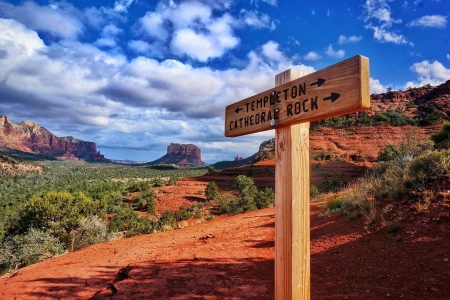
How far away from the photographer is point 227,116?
260 cm

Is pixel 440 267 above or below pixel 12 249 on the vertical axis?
above

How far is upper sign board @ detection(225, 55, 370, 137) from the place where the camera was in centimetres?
155

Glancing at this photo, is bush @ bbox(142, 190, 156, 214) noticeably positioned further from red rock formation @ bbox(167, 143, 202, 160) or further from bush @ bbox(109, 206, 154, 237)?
red rock formation @ bbox(167, 143, 202, 160)

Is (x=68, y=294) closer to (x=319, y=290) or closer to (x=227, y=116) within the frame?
(x=319, y=290)

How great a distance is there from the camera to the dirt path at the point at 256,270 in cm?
395

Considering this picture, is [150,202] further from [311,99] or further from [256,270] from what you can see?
[311,99]

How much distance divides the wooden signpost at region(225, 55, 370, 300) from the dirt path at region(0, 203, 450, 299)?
2409 mm

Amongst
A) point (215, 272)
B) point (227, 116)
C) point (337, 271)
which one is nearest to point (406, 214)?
point (337, 271)

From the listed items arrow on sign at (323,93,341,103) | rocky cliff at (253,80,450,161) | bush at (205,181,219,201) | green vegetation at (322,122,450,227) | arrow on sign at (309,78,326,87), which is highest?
rocky cliff at (253,80,450,161)

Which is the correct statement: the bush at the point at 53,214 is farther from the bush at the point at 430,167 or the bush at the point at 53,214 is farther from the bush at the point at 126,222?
the bush at the point at 430,167

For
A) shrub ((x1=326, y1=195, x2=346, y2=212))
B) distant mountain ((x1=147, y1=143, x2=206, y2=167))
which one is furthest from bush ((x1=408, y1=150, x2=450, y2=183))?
distant mountain ((x1=147, y1=143, x2=206, y2=167))

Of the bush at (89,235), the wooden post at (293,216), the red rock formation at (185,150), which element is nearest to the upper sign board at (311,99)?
the wooden post at (293,216)

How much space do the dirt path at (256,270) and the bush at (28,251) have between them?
362cm

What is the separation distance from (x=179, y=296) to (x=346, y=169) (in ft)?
94.8
